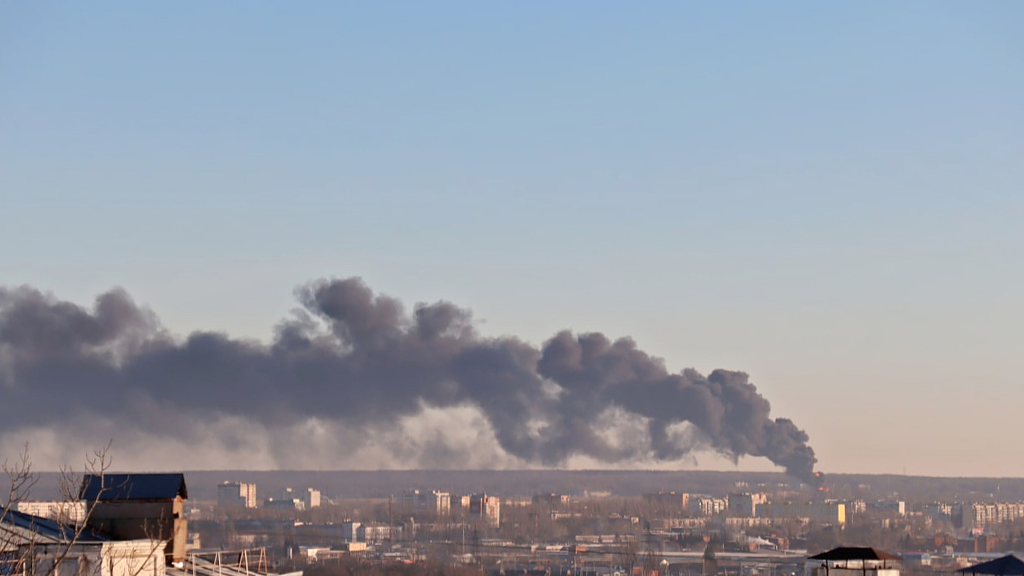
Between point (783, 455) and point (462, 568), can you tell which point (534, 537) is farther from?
point (462, 568)

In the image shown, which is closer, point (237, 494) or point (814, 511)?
point (814, 511)

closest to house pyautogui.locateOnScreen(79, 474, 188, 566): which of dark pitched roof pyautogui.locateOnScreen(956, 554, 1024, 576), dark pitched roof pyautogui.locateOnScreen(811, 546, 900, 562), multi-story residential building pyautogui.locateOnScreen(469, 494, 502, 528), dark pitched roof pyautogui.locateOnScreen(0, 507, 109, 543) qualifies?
dark pitched roof pyautogui.locateOnScreen(0, 507, 109, 543)

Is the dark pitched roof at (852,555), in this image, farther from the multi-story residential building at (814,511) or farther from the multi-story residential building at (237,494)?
the multi-story residential building at (237,494)

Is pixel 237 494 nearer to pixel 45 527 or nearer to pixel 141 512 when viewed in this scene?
pixel 141 512

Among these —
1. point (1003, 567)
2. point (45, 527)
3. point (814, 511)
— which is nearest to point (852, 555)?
point (1003, 567)

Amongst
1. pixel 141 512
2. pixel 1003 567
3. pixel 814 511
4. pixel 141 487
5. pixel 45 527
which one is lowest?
pixel 1003 567

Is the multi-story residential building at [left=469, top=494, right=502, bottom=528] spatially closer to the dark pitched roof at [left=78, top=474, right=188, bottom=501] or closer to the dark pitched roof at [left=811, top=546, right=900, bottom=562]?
the dark pitched roof at [left=811, top=546, right=900, bottom=562]
